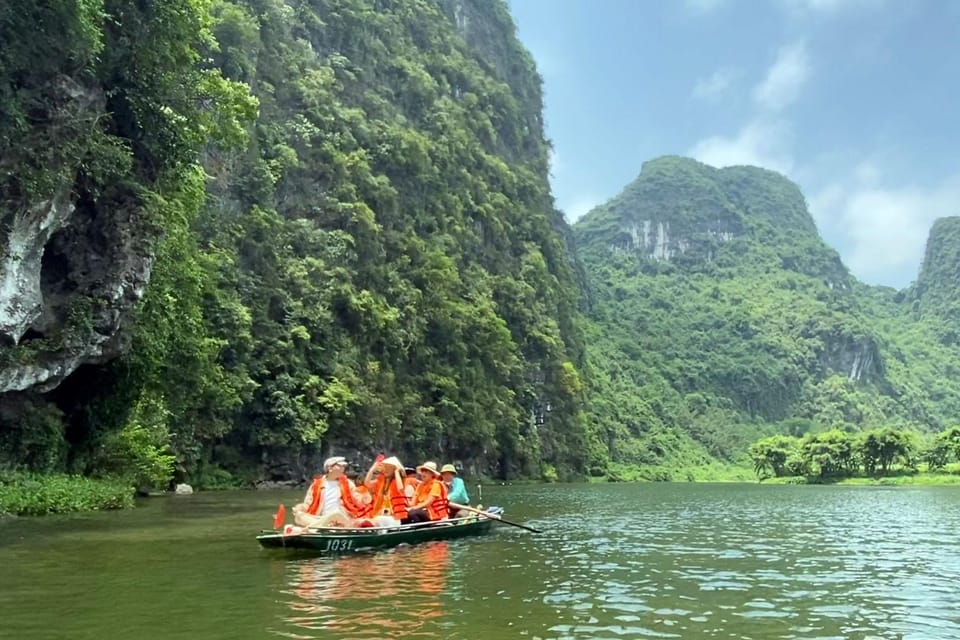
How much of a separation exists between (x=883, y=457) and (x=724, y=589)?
210 feet

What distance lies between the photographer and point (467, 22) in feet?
268

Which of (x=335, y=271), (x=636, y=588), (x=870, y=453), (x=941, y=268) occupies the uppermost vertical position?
(x=941, y=268)

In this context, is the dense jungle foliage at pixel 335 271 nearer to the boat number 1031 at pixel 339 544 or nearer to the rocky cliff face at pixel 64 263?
the rocky cliff face at pixel 64 263

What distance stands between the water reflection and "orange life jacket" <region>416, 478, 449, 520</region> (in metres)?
2.24

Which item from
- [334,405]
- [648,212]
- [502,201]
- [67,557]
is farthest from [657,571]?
[648,212]

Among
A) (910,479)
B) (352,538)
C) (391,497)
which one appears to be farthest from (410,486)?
(910,479)

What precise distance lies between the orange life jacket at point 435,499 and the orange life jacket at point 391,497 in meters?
0.70

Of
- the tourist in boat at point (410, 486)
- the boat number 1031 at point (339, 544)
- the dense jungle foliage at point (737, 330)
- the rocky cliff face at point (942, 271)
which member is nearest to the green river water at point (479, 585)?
the boat number 1031 at point (339, 544)

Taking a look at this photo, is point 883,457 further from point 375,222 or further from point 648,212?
point 648,212

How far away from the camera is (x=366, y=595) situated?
29.5ft

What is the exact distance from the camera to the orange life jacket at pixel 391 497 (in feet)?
46.5

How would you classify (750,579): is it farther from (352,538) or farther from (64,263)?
(64,263)

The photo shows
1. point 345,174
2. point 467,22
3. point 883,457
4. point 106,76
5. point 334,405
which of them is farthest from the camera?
point 467,22

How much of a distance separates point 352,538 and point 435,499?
3.15 m
